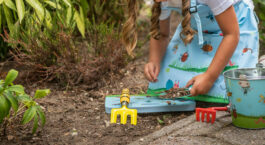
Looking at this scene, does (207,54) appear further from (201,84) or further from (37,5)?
(37,5)

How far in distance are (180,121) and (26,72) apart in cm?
118

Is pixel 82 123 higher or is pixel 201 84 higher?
pixel 201 84

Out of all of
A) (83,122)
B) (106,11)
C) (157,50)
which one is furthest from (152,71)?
(106,11)

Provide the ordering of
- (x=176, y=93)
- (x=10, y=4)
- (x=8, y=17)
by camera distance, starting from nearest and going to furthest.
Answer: (x=176, y=93) < (x=10, y=4) < (x=8, y=17)

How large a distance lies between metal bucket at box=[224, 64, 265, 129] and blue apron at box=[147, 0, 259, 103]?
34cm

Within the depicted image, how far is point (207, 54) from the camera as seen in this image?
2.04 m

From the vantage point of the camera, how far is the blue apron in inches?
77.0

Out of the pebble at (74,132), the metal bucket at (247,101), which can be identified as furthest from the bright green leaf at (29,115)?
the metal bucket at (247,101)

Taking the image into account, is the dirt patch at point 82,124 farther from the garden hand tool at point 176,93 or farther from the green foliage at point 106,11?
the green foliage at point 106,11

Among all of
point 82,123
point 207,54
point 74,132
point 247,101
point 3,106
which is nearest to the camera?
point 3,106

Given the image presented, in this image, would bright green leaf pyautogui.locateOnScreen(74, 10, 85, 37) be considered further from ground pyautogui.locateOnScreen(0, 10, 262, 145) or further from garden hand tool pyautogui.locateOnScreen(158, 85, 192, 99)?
garden hand tool pyautogui.locateOnScreen(158, 85, 192, 99)

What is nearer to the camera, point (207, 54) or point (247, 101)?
point (247, 101)

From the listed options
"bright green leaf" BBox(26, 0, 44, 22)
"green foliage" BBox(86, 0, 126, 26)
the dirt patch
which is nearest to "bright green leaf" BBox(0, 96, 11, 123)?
the dirt patch

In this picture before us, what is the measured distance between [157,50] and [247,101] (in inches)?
31.8
